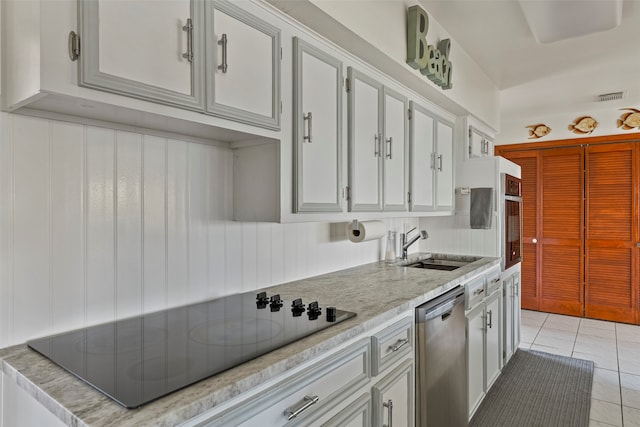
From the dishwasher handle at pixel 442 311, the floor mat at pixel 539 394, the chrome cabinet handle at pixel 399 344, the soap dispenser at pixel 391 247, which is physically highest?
the soap dispenser at pixel 391 247

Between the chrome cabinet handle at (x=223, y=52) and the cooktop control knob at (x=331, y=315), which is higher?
the chrome cabinet handle at (x=223, y=52)

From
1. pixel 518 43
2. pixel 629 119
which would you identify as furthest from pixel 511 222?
pixel 629 119

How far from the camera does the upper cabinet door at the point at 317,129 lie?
5.31 feet

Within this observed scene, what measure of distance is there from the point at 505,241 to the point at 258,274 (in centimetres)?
223

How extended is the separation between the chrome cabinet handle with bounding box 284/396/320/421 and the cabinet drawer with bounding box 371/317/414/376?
0.37m

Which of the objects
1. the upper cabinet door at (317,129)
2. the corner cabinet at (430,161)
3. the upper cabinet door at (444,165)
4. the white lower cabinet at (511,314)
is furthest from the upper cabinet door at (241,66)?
the white lower cabinet at (511,314)

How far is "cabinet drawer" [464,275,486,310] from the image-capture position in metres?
2.34

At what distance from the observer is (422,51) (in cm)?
221

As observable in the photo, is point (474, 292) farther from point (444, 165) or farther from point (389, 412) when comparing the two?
point (389, 412)

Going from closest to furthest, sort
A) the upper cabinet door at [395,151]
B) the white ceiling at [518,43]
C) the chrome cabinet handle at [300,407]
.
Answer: the chrome cabinet handle at [300,407]
the upper cabinet door at [395,151]
the white ceiling at [518,43]

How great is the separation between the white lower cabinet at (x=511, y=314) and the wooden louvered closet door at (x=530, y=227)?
1640mm

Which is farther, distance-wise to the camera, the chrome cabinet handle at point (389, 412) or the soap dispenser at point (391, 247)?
the soap dispenser at point (391, 247)

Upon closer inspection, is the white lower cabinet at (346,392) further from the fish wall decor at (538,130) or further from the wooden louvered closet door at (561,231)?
the fish wall decor at (538,130)

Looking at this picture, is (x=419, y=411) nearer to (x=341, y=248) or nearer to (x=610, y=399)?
(x=341, y=248)
